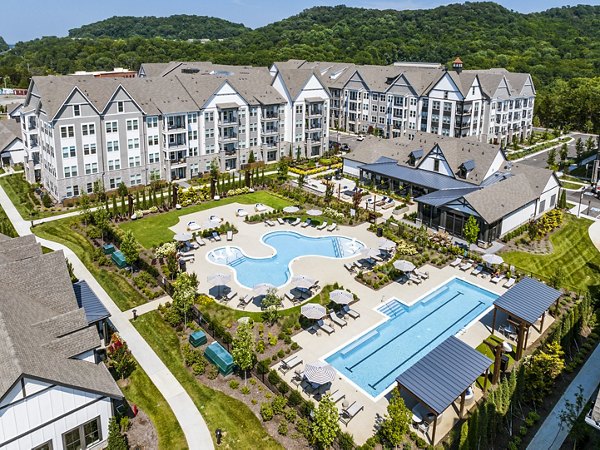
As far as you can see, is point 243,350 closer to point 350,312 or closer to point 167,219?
point 350,312

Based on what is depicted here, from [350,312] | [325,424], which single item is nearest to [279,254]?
[350,312]

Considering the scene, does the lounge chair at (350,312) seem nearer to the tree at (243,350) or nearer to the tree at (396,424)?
the tree at (243,350)

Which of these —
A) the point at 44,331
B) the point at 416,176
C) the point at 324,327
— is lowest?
the point at 324,327

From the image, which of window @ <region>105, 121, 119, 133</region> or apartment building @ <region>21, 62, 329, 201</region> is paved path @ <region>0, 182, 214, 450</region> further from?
window @ <region>105, 121, 119, 133</region>

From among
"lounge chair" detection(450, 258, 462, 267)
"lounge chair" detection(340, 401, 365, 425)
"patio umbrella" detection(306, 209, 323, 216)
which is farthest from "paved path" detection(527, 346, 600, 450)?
"patio umbrella" detection(306, 209, 323, 216)

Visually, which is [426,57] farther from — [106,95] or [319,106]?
[106,95]
